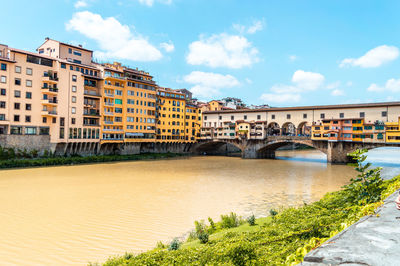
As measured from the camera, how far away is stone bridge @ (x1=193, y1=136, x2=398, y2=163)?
50219mm

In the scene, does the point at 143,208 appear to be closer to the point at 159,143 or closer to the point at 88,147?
the point at 88,147

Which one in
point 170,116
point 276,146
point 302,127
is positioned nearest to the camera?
point 276,146

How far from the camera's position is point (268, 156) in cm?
6562

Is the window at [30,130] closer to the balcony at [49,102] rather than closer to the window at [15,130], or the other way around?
the window at [15,130]

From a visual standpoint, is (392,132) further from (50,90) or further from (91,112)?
(50,90)

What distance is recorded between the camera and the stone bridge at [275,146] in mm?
50219

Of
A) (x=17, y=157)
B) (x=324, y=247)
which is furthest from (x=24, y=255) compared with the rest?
(x=17, y=157)

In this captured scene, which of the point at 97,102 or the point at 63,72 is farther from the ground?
the point at 63,72

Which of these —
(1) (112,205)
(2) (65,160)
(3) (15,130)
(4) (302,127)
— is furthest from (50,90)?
(4) (302,127)

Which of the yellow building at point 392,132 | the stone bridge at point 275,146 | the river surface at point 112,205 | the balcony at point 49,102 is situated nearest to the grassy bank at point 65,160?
the river surface at point 112,205

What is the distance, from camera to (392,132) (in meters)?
44.9

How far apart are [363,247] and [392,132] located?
167 feet

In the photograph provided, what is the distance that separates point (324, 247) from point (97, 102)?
5425cm

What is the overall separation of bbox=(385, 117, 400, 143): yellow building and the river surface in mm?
15852
